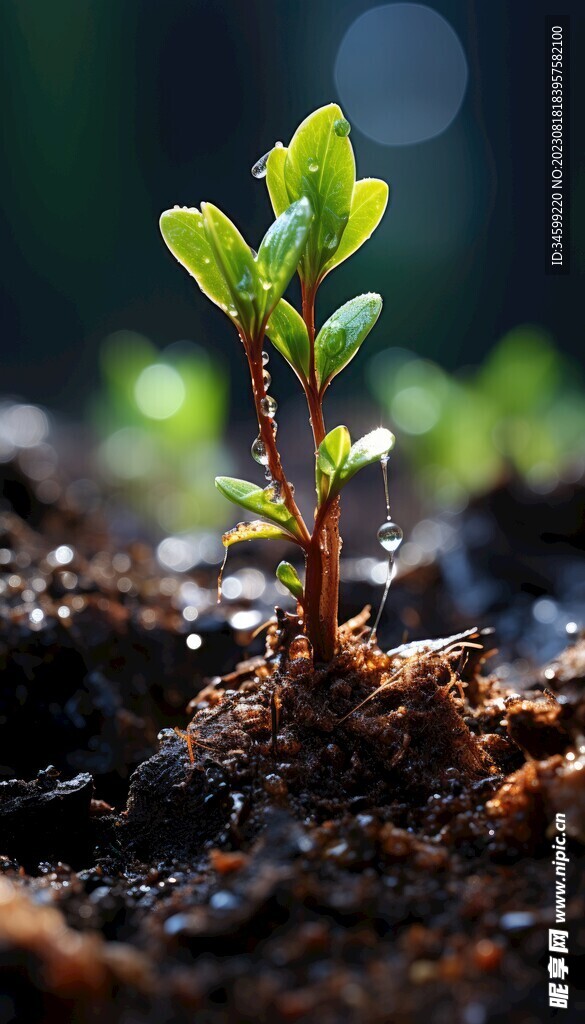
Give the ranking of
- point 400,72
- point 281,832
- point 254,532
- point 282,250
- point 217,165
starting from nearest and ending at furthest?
point 281,832 < point 282,250 < point 254,532 < point 400,72 < point 217,165

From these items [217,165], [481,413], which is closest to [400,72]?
[217,165]

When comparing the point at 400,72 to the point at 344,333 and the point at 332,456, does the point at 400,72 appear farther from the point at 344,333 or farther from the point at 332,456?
the point at 332,456

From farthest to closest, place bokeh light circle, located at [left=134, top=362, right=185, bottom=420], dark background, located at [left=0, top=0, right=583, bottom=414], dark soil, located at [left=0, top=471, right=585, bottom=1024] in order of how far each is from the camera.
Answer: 1. dark background, located at [left=0, top=0, right=583, bottom=414]
2. bokeh light circle, located at [left=134, top=362, right=185, bottom=420]
3. dark soil, located at [left=0, top=471, right=585, bottom=1024]

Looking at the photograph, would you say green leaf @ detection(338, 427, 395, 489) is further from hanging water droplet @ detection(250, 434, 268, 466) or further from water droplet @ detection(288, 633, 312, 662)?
water droplet @ detection(288, 633, 312, 662)

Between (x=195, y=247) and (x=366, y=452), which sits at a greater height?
(x=195, y=247)

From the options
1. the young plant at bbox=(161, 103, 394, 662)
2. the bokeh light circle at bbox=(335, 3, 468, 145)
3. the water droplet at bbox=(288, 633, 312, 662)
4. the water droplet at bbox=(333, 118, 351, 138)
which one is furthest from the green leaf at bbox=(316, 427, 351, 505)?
the bokeh light circle at bbox=(335, 3, 468, 145)

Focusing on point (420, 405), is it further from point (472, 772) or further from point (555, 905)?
point (555, 905)

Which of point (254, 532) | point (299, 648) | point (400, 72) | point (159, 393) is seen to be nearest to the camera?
point (254, 532)
